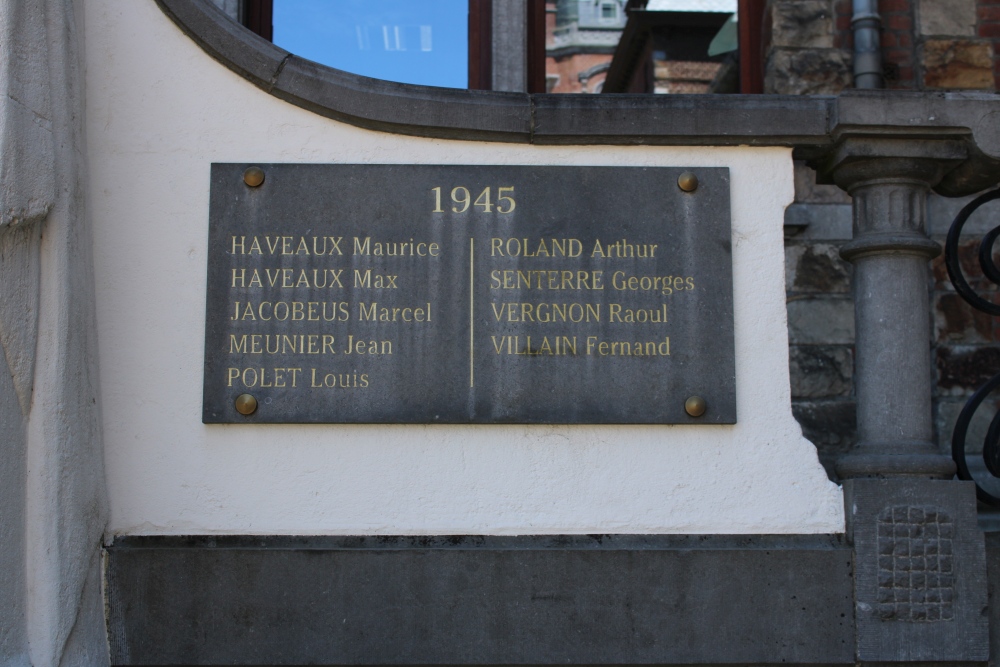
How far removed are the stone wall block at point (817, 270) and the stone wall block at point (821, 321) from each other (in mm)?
59

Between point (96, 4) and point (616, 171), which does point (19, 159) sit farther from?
point (616, 171)

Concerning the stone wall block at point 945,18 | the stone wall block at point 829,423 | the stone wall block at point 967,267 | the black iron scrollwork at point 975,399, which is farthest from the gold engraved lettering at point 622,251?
the stone wall block at point 945,18

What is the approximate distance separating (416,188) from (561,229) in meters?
0.44

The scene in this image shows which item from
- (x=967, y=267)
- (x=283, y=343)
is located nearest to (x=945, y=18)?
(x=967, y=267)

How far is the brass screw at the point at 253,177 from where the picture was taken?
9.79ft

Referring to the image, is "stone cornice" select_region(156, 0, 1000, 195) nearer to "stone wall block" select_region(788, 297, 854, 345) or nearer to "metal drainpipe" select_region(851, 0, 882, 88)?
"stone wall block" select_region(788, 297, 854, 345)

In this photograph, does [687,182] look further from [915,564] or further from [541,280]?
[915,564]

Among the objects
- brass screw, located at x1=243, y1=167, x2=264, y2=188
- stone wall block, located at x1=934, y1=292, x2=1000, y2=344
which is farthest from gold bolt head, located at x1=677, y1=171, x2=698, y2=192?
stone wall block, located at x1=934, y1=292, x2=1000, y2=344

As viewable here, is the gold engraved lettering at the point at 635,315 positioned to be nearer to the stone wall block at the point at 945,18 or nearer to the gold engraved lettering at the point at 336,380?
the gold engraved lettering at the point at 336,380

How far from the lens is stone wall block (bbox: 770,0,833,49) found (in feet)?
18.2

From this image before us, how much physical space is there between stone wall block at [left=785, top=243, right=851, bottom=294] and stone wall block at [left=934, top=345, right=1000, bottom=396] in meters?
0.61

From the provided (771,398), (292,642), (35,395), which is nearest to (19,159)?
(35,395)

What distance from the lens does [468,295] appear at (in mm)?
2959

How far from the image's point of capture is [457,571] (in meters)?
2.80
